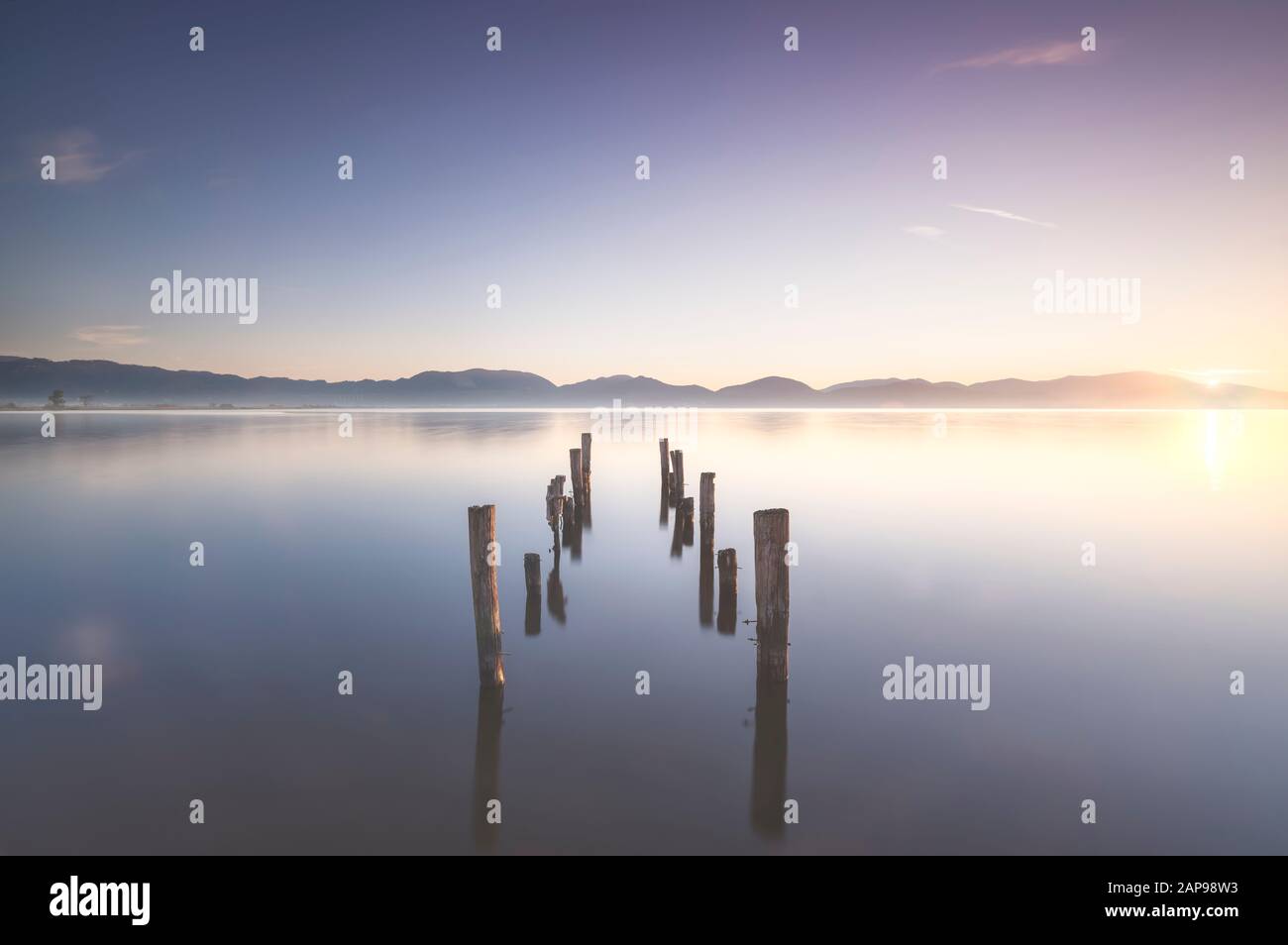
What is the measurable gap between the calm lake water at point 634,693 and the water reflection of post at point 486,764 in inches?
1.7

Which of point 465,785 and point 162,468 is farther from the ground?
point 162,468

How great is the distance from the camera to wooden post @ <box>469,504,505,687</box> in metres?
8.12

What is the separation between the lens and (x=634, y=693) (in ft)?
31.5

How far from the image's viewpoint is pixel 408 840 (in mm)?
6215

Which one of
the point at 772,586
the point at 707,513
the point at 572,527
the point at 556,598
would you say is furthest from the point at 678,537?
the point at 772,586

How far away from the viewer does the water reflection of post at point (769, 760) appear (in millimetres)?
6680

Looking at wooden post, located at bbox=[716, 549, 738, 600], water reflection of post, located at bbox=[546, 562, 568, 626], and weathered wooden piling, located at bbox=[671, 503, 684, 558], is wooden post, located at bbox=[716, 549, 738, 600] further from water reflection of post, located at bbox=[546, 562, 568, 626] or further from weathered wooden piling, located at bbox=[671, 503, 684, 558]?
weathered wooden piling, located at bbox=[671, 503, 684, 558]

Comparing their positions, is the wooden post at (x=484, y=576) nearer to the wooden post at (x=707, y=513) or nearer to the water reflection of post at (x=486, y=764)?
the water reflection of post at (x=486, y=764)

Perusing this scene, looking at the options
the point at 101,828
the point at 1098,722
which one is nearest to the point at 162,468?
the point at 101,828

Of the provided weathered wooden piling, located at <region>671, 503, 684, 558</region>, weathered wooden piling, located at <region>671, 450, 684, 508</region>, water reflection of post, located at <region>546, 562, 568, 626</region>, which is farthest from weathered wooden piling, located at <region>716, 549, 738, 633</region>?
weathered wooden piling, located at <region>671, 450, 684, 508</region>
